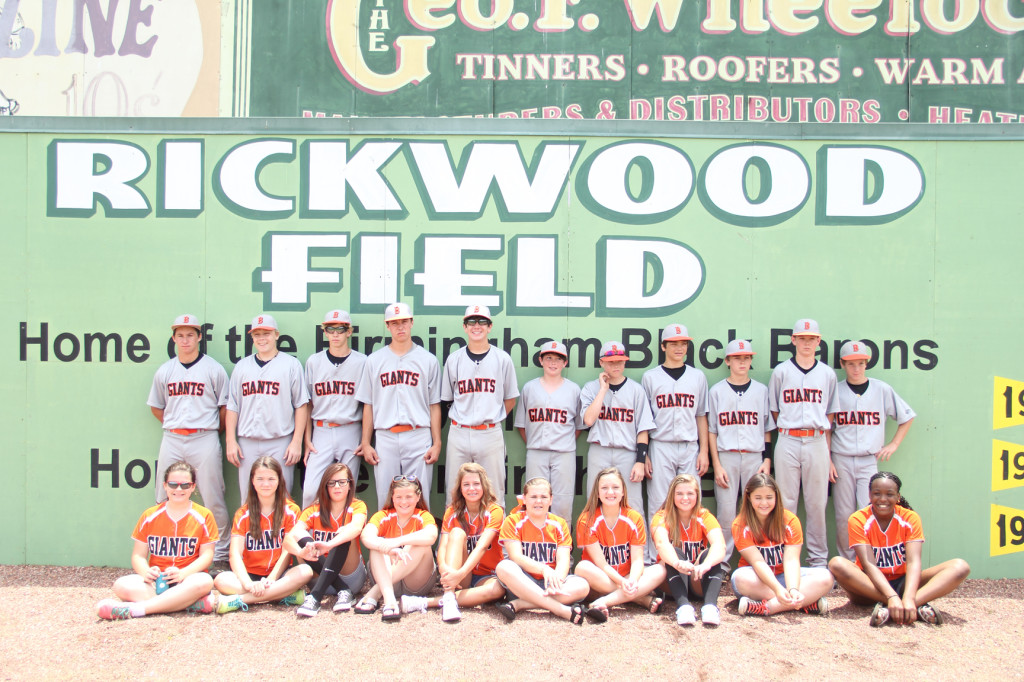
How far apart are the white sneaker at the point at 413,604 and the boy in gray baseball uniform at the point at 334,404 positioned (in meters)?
1.29

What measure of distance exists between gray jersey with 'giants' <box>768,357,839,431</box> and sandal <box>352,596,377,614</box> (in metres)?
3.42

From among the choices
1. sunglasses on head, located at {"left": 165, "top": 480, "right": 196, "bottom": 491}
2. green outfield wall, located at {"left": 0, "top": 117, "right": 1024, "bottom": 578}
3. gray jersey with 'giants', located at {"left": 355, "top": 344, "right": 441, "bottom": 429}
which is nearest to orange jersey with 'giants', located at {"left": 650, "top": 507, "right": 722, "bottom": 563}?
green outfield wall, located at {"left": 0, "top": 117, "right": 1024, "bottom": 578}

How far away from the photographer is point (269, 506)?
16.0 feet

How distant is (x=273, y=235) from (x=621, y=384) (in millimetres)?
3247

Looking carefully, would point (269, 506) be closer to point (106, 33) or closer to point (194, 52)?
point (194, 52)

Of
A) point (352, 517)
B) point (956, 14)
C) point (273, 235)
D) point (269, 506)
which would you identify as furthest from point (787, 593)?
point (956, 14)

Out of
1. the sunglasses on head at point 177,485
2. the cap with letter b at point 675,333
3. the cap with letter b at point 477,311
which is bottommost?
the sunglasses on head at point 177,485

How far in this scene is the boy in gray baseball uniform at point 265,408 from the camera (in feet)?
17.9

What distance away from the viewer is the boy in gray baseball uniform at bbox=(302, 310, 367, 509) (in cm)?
549

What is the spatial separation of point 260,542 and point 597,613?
238 cm

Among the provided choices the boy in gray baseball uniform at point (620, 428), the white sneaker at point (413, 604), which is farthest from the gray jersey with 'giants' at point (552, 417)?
the white sneaker at point (413, 604)

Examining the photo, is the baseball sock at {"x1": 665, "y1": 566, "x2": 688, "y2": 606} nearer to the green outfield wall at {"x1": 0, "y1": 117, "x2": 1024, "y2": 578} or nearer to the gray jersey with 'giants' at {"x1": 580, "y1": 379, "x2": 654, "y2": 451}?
the gray jersey with 'giants' at {"x1": 580, "y1": 379, "x2": 654, "y2": 451}

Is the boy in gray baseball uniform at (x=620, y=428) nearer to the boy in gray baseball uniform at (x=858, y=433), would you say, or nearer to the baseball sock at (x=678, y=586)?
the baseball sock at (x=678, y=586)

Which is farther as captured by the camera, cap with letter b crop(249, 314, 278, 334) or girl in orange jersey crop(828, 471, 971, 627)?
cap with letter b crop(249, 314, 278, 334)
